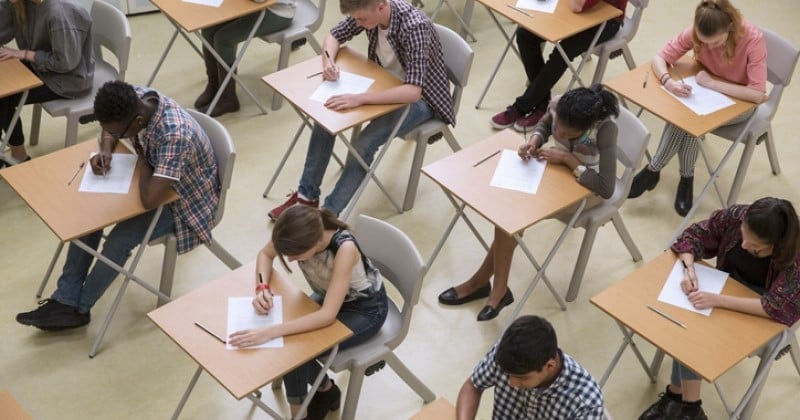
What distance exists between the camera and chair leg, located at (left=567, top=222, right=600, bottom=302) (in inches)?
191

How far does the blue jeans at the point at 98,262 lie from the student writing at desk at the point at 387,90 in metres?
0.92

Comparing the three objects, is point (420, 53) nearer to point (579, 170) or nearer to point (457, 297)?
point (579, 170)

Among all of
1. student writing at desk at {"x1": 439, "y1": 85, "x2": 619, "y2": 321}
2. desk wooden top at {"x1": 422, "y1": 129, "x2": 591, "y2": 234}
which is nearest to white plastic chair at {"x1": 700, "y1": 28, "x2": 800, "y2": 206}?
student writing at desk at {"x1": 439, "y1": 85, "x2": 619, "y2": 321}

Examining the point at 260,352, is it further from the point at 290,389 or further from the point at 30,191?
the point at 30,191

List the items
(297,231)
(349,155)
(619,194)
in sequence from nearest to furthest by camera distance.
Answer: (297,231)
(619,194)
(349,155)

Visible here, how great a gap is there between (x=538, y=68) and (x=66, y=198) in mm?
2916

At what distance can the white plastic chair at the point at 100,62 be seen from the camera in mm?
5387

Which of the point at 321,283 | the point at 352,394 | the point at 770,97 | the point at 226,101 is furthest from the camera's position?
the point at 226,101

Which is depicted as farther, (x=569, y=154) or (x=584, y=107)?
(x=569, y=154)

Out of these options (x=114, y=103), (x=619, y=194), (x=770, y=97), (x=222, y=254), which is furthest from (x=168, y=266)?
(x=770, y=97)

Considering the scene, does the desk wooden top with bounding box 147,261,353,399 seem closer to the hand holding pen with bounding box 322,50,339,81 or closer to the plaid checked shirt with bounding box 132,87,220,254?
the plaid checked shirt with bounding box 132,87,220,254

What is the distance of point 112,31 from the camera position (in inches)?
216

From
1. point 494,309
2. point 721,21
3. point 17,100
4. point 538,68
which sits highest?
point 721,21

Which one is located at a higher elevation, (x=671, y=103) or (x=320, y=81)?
(x=671, y=103)
